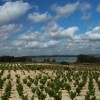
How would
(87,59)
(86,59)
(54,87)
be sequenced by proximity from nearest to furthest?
(54,87) < (87,59) < (86,59)

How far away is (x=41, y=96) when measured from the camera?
1313cm

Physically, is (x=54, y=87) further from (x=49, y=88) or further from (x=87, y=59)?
(x=87, y=59)

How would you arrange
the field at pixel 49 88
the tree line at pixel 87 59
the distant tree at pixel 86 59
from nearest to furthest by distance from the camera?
1. the field at pixel 49 88
2. the tree line at pixel 87 59
3. the distant tree at pixel 86 59

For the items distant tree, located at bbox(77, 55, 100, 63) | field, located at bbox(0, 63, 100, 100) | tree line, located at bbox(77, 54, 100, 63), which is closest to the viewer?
field, located at bbox(0, 63, 100, 100)

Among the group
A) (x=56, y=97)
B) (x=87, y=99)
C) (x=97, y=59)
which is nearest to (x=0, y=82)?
(x=56, y=97)

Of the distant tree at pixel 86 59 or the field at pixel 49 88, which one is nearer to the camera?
the field at pixel 49 88

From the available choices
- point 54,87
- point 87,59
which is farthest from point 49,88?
point 87,59

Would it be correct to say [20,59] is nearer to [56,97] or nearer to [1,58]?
[1,58]

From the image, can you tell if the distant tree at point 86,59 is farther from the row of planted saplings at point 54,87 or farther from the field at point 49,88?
the row of planted saplings at point 54,87

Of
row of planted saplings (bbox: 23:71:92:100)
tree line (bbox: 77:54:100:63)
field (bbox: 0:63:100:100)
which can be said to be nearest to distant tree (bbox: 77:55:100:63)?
tree line (bbox: 77:54:100:63)

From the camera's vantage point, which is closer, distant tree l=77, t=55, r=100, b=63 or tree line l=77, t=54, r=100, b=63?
tree line l=77, t=54, r=100, b=63

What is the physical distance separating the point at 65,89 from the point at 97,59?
70.1 meters

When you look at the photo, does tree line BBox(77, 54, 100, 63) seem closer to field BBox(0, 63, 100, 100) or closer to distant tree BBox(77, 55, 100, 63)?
distant tree BBox(77, 55, 100, 63)

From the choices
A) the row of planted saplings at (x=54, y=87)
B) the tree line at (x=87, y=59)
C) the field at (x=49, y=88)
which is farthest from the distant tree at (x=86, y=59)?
the row of planted saplings at (x=54, y=87)
